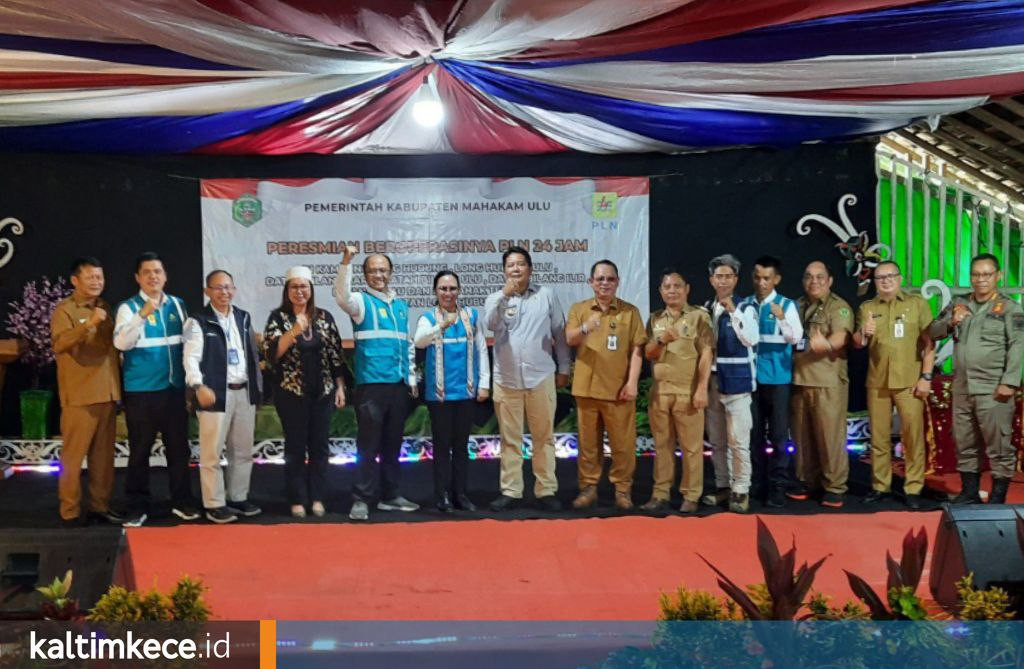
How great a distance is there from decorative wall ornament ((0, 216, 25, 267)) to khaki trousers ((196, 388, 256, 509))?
93.8 inches

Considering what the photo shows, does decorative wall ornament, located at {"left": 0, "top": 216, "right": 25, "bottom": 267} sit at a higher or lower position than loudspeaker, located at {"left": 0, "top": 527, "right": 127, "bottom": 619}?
higher

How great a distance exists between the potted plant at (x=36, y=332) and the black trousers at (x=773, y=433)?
4468 mm

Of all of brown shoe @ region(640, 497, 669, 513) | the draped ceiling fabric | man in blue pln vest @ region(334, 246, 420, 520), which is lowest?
brown shoe @ region(640, 497, 669, 513)

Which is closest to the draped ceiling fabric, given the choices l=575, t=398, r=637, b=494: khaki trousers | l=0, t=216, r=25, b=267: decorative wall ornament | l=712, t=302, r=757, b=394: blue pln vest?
l=0, t=216, r=25, b=267: decorative wall ornament

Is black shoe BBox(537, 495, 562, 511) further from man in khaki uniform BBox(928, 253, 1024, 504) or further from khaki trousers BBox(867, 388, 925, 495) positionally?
man in khaki uniform BBox(928, 253, 1024, 504)

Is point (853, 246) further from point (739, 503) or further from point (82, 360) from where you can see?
point (82, 360)

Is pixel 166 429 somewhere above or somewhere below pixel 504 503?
above

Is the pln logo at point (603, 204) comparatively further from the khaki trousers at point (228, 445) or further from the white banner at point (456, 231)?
the khaki trousers at point (228, 445)

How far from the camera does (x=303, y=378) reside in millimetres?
4555

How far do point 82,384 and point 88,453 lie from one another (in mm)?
372

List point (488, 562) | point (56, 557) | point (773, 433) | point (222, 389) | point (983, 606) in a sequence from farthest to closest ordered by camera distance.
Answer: point (773, 433), point (222, 389), point (488, 562), point (56, 557), point (983, 606)

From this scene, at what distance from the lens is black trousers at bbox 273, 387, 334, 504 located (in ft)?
15.0

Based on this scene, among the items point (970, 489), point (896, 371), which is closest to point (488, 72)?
point (896, 371)

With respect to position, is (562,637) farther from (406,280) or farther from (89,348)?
(406,280)
